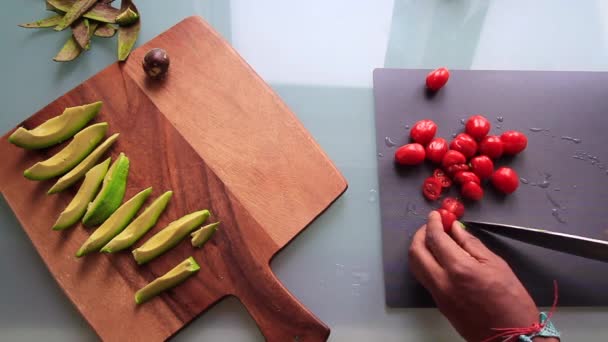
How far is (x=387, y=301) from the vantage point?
50.5 inches

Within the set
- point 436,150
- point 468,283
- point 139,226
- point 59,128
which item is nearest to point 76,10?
point 59,128

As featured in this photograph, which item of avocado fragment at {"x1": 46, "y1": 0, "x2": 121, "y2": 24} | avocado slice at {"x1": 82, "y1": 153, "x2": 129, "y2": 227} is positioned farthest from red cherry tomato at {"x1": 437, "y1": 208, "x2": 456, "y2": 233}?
avocado fragment at {"x1": 46, "y1": 0, "x2": 121, "y2": 24}

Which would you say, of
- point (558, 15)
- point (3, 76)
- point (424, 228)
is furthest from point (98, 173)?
point (558, 15)

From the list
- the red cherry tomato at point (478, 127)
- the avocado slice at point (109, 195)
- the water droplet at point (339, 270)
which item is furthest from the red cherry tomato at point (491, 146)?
the avocado slice at point (109, 195)

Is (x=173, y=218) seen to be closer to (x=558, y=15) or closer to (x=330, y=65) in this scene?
(x=330, y=65)

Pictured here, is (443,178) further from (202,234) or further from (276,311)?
(202,234)

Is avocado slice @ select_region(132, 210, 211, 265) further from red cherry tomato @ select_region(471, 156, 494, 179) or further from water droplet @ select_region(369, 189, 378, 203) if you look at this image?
red cherry tomato @ select_region(471, 156, 494, 179)

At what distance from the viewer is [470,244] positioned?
1174mm

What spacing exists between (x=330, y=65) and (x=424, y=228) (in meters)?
0.69

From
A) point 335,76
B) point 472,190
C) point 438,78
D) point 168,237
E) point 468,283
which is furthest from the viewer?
point 335,76

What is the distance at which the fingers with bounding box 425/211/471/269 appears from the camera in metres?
1.12

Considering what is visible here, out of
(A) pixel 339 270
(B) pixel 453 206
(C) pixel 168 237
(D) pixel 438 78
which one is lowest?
(A) pixel 339 270

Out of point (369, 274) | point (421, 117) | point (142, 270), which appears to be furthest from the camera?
point (421, 117)

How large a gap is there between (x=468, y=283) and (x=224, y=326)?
0.69m
